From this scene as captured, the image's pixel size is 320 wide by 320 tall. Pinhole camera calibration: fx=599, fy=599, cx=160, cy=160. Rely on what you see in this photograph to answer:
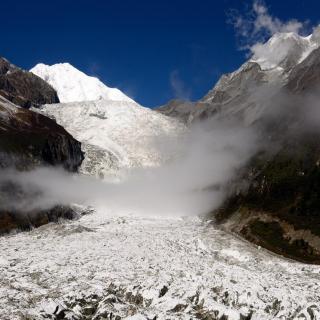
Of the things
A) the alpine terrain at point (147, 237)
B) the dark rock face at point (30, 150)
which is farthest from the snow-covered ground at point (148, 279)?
the dark rock face at point (30, 150)

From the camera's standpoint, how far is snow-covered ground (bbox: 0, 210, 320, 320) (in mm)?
63312

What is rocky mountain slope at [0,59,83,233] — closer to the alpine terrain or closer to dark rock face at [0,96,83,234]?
dark rock face at [0,96,83,234]

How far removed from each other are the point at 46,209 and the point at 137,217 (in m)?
21.0

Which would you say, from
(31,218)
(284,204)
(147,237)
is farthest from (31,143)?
(284,204)

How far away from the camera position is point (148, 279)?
237 ft

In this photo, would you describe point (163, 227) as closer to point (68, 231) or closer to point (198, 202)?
point (68, 231)

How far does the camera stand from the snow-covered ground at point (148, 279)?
63312 millimetres

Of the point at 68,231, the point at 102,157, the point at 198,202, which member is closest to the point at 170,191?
the point at 198,202

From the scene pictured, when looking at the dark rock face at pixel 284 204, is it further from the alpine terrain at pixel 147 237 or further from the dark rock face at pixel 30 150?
the dark rock face at pixel 30 150

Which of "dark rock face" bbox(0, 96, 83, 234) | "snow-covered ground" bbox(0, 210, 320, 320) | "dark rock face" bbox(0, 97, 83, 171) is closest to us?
"snow-covered ground" bbox(0, 210, 320, 320)

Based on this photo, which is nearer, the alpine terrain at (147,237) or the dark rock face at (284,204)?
the alpine terrain at (147,237)

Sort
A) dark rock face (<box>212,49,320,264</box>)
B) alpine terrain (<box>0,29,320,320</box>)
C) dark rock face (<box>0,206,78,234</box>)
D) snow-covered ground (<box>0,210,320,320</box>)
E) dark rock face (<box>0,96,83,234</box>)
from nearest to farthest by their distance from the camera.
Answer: snow-covered ground (<box>0,210,320,320</box>) → alpine terrain (<box>0,29,320,320</box>) → dark rock face (<box>0,206,78,234</box>) → dark rock face (<box>0,96,83,234</box>) → dark rock face (<box>212,49,320,264</box>)

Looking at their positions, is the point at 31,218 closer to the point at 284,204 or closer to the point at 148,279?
the point at 148,279

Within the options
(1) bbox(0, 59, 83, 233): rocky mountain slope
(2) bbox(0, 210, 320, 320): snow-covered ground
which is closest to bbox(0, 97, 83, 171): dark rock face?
(1) bbox(0, 59, 83, 233): rocky mountain slope
